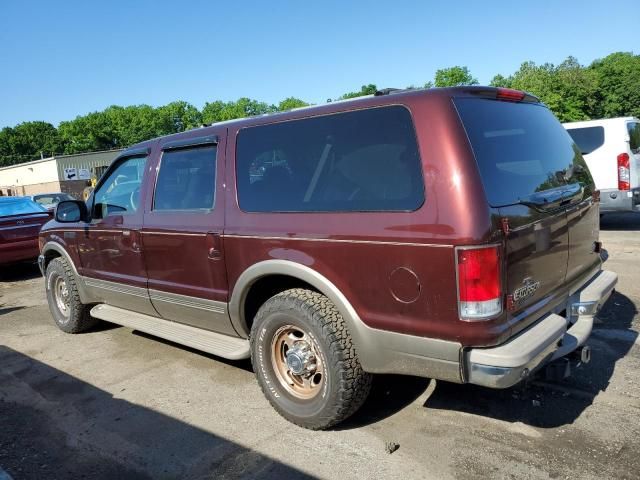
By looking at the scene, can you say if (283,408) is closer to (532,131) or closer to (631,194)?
(532,131)

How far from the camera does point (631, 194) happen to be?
364 inches

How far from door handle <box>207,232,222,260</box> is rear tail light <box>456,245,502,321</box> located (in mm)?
1783

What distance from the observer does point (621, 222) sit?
429 inches

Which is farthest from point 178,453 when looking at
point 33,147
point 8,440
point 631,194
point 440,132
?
point 33,147

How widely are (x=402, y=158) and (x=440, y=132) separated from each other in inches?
9.7

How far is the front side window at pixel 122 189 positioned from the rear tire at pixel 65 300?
0.95 metres

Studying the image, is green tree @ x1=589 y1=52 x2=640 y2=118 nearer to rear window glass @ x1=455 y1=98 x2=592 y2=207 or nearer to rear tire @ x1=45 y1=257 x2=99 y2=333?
rear window glass @ x1=455 y1=98 x2=592 y2=207

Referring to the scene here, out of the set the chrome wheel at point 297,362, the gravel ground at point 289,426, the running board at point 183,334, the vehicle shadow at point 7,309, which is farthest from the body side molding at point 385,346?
the vehicle shadow at point 7,309

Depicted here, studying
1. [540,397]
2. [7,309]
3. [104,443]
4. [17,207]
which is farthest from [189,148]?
[17,207]

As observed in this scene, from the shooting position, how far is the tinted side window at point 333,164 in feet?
8.87

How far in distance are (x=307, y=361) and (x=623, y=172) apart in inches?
339

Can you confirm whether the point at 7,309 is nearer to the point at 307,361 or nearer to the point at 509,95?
the point at 307,361

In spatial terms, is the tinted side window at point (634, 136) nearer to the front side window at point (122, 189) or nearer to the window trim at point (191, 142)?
the window trim at point (191, 142)

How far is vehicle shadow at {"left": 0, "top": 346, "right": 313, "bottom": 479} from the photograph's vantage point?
287cm
